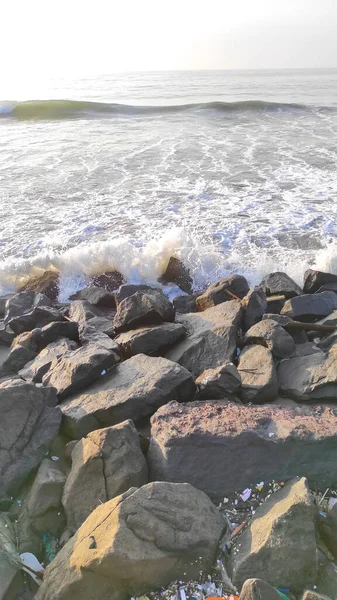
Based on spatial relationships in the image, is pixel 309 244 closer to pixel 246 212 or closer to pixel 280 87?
pixel 246 212

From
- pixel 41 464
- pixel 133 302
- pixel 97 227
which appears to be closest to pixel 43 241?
pixel 97 227

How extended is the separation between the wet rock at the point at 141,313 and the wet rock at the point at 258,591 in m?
2.95

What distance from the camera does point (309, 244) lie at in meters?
7.48


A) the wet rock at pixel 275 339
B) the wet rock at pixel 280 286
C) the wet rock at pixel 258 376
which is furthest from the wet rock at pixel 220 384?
the wet rock at pixel 280 286

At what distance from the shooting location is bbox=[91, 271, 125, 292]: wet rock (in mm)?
7027

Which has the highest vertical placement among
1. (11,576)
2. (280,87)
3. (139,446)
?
(280,87)

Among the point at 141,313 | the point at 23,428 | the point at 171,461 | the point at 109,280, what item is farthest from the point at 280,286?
the point at 23,428

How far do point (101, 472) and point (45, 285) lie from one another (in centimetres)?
434

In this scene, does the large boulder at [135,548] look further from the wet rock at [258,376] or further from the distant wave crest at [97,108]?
the distant wave crest at [97,108]

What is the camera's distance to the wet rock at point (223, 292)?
18.9 ft

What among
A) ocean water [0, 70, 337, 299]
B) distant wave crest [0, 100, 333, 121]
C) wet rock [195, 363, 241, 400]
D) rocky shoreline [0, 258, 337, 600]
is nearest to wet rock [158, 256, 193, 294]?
ocean water [0, 70, 337, 299]

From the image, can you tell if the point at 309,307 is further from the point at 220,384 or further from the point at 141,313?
the point at 220,384

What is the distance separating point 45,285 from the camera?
22.4 feet

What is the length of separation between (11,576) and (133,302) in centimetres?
289
